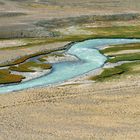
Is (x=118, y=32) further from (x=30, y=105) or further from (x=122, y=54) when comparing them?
(x=30, y=105)

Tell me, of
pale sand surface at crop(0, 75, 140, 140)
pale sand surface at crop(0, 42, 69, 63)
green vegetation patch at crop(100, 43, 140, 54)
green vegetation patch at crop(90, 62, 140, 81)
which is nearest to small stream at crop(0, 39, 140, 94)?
green vegetation patch at crop(100, 43, 140, 54)

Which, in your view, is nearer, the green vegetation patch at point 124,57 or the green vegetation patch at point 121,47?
the green vegetation patch at point 124,57

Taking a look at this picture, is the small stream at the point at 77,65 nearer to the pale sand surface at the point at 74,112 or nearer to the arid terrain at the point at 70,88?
the arid terrain at the point at 70,88

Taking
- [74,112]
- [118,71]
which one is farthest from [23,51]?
[74,112]

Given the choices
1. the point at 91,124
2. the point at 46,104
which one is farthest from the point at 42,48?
the point at 91,124

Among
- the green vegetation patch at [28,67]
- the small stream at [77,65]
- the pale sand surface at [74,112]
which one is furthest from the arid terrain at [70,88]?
the small stream at [77,65]

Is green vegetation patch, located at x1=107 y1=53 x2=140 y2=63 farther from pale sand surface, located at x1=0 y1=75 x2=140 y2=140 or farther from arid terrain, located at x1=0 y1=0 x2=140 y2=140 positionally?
pale sand surface, located at x1=0 y1=75 x2=140 y2=140

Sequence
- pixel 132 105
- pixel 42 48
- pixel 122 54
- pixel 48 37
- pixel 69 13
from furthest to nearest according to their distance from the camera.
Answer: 1. pixel 69 13
2. pixel 48 37
3. pixel 42 48
4. pixel 122 54
5. pixel 132 105
